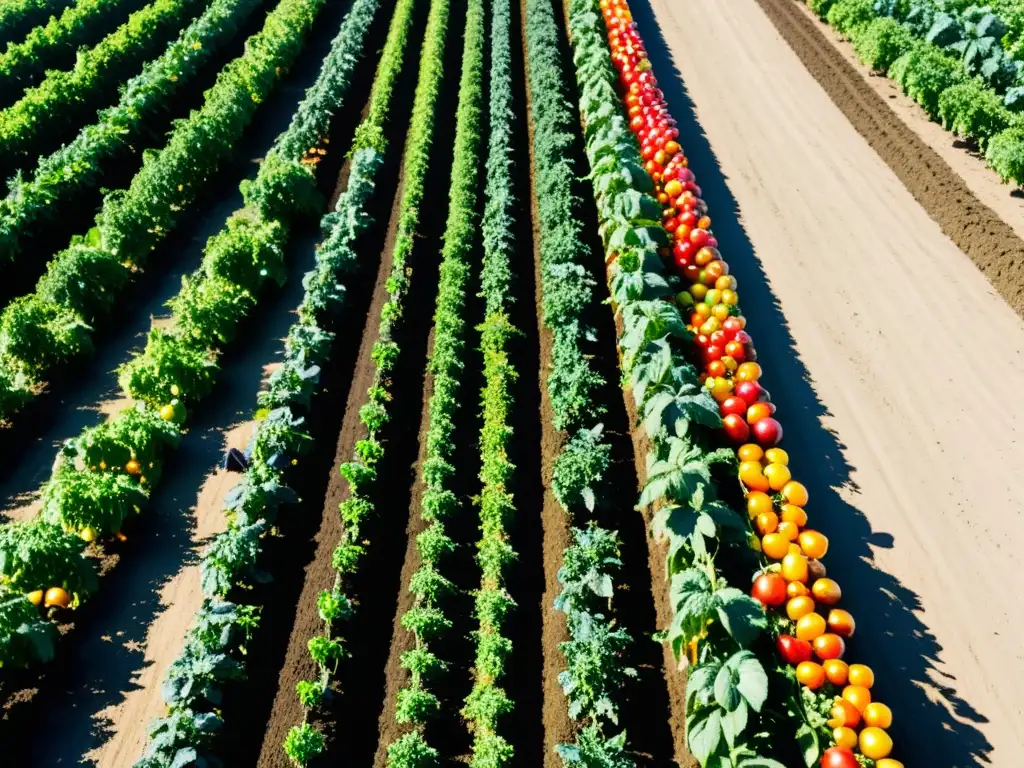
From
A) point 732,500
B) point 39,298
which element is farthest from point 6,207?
Answer: point 732,500

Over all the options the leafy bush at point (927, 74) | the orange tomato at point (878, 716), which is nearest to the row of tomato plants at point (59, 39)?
the leafy bush at point (927, 74)

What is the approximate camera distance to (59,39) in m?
26.7

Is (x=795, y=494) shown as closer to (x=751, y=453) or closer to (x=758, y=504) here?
(x=758, y=504)

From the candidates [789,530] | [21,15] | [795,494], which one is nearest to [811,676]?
[789,530]

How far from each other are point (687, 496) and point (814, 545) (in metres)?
2.27

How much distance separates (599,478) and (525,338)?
465 centimetres

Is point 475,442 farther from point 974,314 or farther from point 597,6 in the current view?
point 597,6

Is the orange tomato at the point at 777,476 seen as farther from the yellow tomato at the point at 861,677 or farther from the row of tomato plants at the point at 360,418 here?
the row of tomato plants at the point at 360,418

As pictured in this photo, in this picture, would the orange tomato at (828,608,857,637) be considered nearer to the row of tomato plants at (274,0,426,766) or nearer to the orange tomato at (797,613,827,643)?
the orange tomato at (797,613,827,643)

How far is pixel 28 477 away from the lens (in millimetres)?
13484

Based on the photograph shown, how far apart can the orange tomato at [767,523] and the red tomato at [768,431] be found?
1.78 m

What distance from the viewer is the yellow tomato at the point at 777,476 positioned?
39.8 ft

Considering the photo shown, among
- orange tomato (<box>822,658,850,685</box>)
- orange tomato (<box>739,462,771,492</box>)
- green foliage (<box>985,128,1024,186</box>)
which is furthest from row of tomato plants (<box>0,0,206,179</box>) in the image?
green foliage (<box>985,128,1024,186</box>)

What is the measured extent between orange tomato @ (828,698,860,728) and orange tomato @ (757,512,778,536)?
262cm
